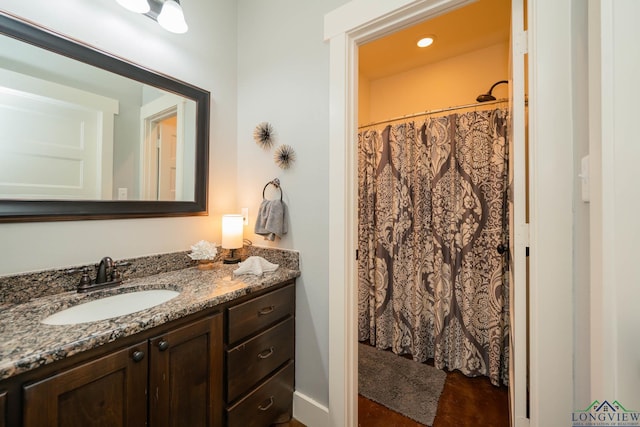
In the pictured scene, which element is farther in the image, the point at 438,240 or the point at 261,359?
the point at 438,240

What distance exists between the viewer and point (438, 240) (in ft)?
6.31

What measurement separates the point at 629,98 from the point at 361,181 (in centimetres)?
173

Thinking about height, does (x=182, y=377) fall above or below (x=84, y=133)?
below

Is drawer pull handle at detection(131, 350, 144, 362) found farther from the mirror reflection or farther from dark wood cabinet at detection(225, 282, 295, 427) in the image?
the mirror reflection

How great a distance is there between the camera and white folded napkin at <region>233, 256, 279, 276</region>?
1.32m

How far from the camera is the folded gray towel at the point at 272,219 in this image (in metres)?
1.44

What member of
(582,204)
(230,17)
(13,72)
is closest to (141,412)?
(13,72)

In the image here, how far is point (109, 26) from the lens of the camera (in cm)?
119

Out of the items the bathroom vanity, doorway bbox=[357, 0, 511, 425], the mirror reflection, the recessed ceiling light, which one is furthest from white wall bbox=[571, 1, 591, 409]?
the mirror reflection

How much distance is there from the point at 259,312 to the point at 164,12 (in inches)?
59.0

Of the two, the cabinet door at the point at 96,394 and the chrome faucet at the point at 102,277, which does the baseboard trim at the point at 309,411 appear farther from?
the chrome faucet at the point at 102,277

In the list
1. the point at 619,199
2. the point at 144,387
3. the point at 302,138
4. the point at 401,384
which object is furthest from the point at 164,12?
the point at 401,384

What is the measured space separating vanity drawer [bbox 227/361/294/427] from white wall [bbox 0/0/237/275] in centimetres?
86

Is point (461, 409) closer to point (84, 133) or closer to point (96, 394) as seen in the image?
point (96, 394)
